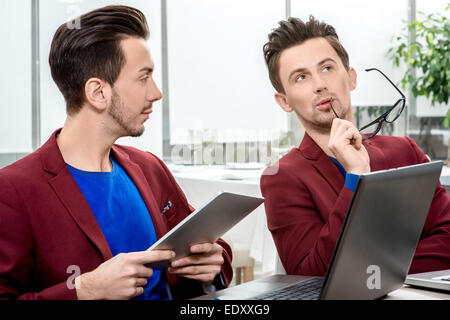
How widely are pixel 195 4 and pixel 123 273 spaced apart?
3.96 m

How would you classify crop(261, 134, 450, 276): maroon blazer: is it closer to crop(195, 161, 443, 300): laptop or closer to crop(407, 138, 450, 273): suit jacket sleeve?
crop(407, 138, 450, 273): suit jacket sleeve

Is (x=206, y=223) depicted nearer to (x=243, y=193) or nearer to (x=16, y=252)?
(x=16, y=252)

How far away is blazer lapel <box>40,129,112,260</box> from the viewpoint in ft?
3.51

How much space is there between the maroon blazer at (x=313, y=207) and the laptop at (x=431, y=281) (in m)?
0.18

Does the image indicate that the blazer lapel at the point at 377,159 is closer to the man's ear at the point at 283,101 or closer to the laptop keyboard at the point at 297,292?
the man's ear at the point at 283,101

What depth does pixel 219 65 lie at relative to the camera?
4.63 metres

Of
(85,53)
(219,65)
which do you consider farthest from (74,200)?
(219,65)

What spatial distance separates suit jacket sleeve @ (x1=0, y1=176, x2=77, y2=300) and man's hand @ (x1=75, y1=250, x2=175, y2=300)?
36mm

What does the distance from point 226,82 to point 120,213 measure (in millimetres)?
3594

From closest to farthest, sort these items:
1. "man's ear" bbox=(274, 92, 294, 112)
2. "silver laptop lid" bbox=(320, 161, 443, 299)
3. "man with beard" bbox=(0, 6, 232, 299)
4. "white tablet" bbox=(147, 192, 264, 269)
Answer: "silver laptop lid" bbox=(320, 161, 443, 299)
"white tablet" bbox=(147, 192, 264, 269)
"man with beard" bbox=(0, 6, 232, 299)
"man's ear" bbox=(274, 92, 294, 112)

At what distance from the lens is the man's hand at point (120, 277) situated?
3.01 ft

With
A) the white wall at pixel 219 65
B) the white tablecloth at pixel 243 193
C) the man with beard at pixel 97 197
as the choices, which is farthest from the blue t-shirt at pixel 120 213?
the white wall at pixel 219 65

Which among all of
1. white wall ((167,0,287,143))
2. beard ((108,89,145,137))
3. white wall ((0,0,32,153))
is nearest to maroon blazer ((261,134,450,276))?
beard ((108,89,145,137))
